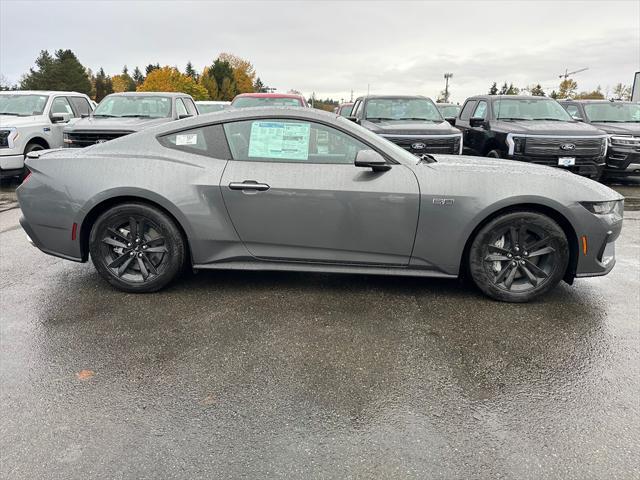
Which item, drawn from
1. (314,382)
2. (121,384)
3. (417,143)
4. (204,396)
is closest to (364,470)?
(314,382)

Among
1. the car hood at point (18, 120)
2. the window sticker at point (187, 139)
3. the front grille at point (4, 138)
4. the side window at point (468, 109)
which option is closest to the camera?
the window sticker at point (187, 139)

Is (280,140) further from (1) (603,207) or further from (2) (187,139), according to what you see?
(1) (603,207)

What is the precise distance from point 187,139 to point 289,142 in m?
0.85

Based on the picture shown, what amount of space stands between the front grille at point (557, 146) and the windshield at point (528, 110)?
108 centimetres

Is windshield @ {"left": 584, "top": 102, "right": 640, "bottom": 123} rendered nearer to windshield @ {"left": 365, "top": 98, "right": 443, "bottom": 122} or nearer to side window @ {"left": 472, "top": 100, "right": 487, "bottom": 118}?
side window @ {"left": 472, "top": 100, "right": 487, "bottom": 118}

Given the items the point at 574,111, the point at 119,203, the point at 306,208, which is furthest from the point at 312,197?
the point at 574,111

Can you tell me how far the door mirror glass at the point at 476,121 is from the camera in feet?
33.5

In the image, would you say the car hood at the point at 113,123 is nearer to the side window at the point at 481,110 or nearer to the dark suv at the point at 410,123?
the dark suv at the point at 410,123

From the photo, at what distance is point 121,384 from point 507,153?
27.3 ft

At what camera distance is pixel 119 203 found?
4.04m

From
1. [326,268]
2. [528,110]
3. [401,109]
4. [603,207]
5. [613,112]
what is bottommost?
[326,268]

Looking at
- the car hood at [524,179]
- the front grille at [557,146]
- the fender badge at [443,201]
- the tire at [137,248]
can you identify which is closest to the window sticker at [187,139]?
the tire at [137,248]

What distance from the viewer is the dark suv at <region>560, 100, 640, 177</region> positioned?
10320 millimetres

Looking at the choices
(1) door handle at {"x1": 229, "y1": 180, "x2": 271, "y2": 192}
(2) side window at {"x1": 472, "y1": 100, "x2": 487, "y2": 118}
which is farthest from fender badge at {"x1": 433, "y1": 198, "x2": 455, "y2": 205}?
(2) side window at {"x1": 472, "y1": 100, "x2": 487, "y2": 118}
